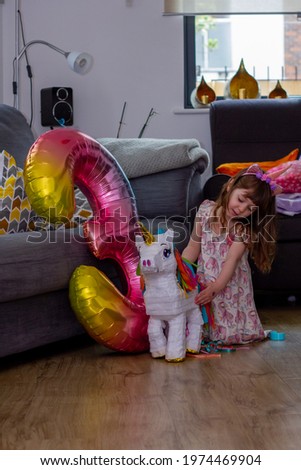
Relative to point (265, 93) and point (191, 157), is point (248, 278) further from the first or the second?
point (265, 93)

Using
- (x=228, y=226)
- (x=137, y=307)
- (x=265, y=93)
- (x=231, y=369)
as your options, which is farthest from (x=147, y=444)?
(x=265, y=93)

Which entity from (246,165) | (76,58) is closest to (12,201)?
(246,165)

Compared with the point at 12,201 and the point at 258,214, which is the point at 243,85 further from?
the point at 12,201

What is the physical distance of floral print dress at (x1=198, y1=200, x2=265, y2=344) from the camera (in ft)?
9.29

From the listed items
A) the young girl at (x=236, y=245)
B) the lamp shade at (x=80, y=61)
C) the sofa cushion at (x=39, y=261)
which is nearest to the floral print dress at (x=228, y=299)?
the young girl at (x=236, y=245)

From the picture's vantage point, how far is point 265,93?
4891mm

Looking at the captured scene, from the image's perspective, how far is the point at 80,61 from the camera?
4309 millimetres

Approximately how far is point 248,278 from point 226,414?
1032mm

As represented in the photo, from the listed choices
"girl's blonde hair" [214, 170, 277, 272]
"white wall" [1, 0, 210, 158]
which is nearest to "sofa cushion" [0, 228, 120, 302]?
"girl's blonde hair" [214, 170, 277, 272]

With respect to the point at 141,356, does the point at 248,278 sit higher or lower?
higher

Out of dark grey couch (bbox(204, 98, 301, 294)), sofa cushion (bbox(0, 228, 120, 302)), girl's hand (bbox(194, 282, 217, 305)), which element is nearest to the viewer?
sofa cushion (bbox(0, 228, 120, 302))

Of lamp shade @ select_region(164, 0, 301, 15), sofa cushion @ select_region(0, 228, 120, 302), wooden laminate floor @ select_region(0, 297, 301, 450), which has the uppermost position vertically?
lamp shade @ select_region(164, 0, 301, 15)

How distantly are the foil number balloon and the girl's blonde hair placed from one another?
353mm

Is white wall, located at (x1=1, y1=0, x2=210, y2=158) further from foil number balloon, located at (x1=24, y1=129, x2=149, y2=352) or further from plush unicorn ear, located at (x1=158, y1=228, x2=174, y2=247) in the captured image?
plush unicorn ear, located at (x1=158, y1=228, x2=174, y2=247)
